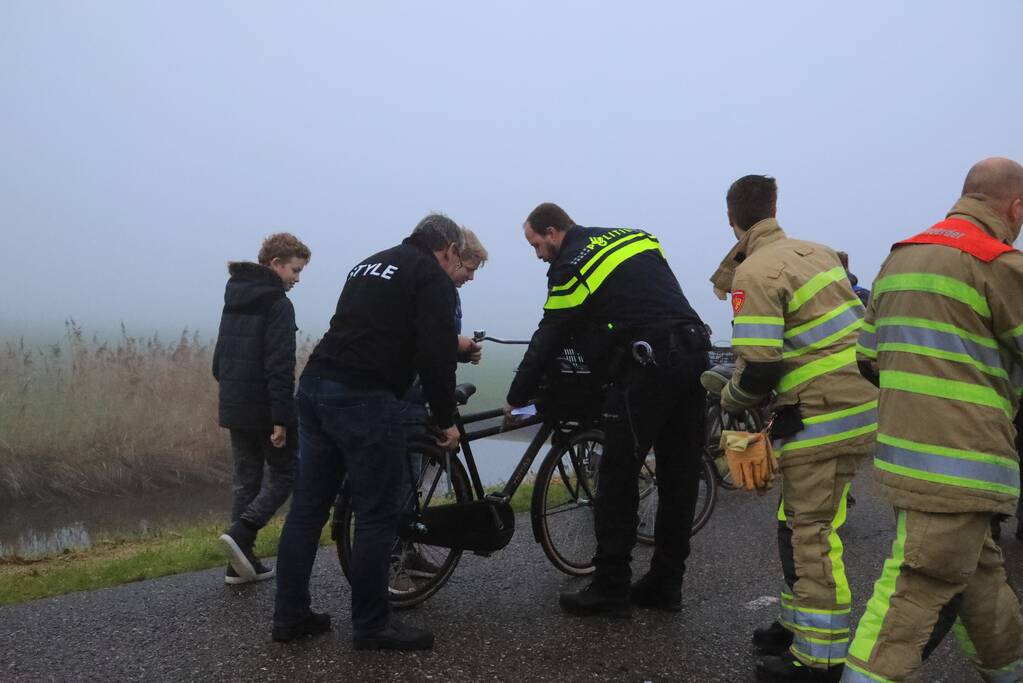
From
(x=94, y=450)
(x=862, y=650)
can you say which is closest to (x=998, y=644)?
(x=862, y=650)

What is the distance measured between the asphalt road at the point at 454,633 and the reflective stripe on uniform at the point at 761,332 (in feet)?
4.59

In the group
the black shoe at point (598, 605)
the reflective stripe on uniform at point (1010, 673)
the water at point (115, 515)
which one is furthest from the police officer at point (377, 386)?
the water at point (115, 515)

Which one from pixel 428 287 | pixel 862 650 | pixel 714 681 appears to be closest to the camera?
pixel 862 650

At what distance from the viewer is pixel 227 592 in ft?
16.6

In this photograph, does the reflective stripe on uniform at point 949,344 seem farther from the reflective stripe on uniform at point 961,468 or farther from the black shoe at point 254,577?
the black shoe at point 254,577

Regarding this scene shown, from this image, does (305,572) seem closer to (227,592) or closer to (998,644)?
(227,592)

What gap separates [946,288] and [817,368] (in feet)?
2.78

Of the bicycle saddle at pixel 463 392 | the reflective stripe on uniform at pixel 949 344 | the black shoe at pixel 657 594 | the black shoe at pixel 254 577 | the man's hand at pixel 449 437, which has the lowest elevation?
the black shoe at pixel 254 577

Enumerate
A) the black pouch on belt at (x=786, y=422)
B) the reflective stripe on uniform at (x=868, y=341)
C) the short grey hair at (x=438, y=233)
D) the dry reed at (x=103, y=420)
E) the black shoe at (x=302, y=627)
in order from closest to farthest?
the reflective stripe on uniform at (x=868, y=341), the black pouch on belt at (x=786, y=422), the black shoe at (x=302, y=627), the short grey hair at (x=438, y=233), the dry reed at (x=103, y=420)

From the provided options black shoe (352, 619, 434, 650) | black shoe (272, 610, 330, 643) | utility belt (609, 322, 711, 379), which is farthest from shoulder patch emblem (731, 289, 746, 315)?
black shoe (272, 610, 330, 643)

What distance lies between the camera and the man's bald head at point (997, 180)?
3049 mm

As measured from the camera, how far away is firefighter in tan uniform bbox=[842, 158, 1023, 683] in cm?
285

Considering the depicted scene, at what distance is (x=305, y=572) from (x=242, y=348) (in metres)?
1.55

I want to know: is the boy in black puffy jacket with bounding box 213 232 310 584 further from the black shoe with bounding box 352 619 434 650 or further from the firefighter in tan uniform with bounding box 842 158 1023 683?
the firefighter in tan uniform with bounding box 842 158 1023 683
